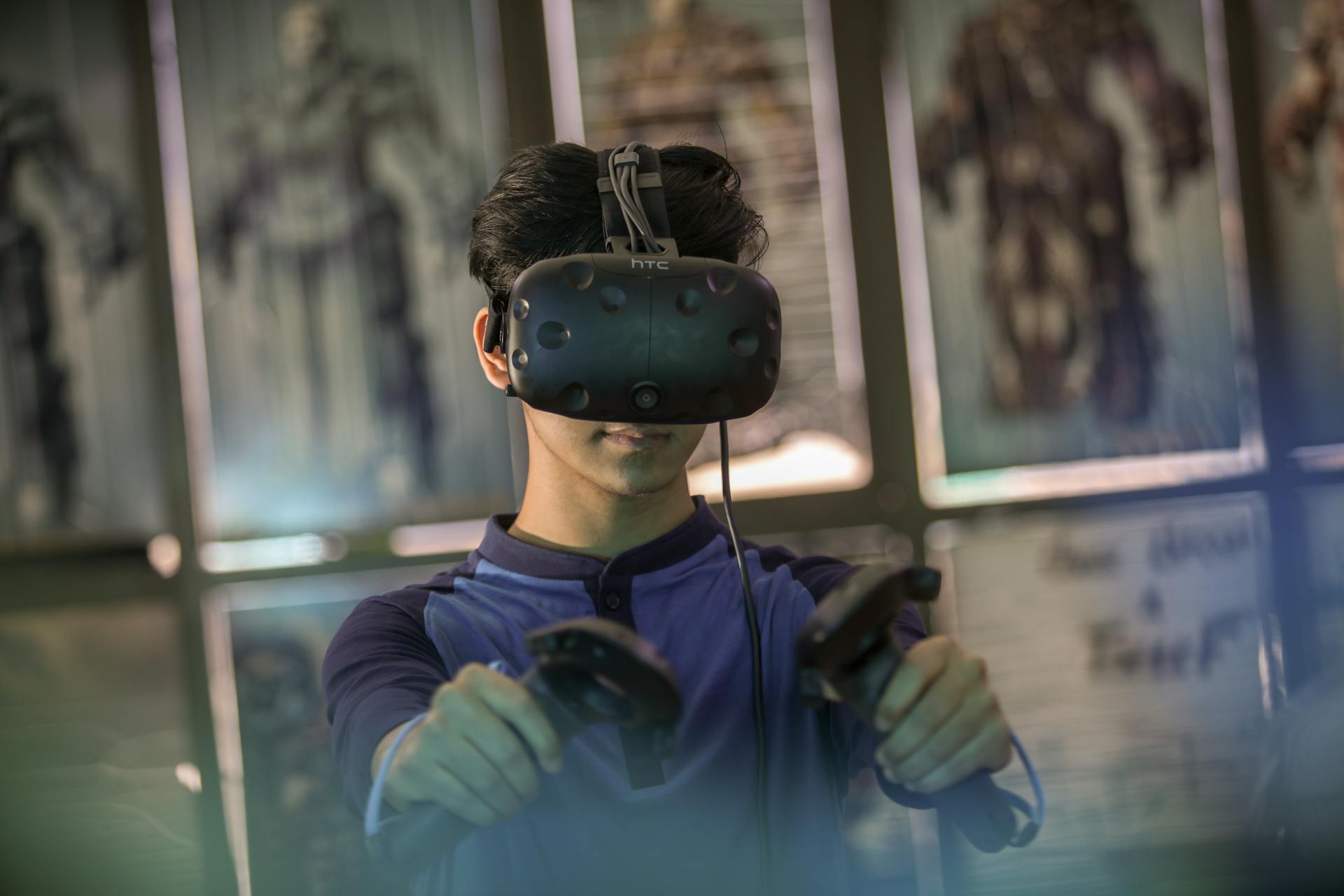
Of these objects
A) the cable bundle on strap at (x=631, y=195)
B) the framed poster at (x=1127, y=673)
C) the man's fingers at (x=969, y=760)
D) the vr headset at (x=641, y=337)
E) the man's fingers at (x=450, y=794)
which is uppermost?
the cable bundle on strap at (x=631, y=195)

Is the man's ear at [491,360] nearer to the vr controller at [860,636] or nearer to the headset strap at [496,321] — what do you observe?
the headset strap at [496,321]

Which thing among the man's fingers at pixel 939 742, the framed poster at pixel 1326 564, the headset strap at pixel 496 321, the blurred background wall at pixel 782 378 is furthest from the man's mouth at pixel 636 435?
the framed poster at pixel 1326 564

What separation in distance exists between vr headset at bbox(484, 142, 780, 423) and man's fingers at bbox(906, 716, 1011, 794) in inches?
8.9

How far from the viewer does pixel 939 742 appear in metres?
0.60

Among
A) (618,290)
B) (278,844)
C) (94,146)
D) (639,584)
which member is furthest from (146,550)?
(618,290)

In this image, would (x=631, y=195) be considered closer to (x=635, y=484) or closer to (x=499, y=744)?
(x=635, y=484)

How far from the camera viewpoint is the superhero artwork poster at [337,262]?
254cm

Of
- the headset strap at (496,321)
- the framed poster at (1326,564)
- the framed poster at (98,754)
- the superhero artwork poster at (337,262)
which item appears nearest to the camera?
the headset strap at (496,321)

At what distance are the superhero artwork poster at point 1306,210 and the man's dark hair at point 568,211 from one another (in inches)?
91.0

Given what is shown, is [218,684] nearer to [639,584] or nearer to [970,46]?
[639,584]

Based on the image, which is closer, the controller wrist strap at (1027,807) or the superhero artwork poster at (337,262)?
the controller wrist strap at (1027,807)

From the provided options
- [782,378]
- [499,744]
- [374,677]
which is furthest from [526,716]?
[782,378]

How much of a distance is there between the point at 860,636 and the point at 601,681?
12 cm

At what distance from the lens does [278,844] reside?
2439 millimetres
